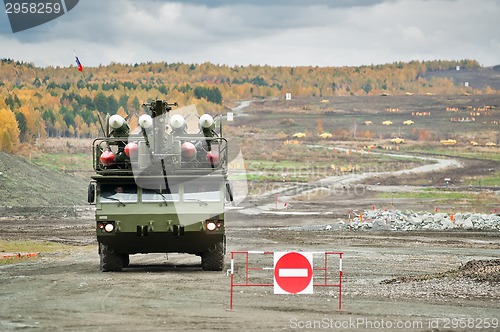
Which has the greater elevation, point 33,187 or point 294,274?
point 294,274

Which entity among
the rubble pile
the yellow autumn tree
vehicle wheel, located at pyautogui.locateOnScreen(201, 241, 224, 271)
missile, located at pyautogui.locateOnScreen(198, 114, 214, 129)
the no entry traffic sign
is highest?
missile, located at pyautogui.locateOnScreen(198, 114, 214, 129)

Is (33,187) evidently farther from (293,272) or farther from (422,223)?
(293,272)

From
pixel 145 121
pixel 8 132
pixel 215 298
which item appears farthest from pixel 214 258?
pixel 8 132

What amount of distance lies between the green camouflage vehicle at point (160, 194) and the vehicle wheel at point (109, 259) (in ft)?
0.10

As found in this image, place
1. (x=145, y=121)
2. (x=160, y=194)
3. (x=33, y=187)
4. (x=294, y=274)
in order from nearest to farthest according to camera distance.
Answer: (x=294, y=274) → (x=160, y=194) → (x=145, y=121) → (x=33, y=187)

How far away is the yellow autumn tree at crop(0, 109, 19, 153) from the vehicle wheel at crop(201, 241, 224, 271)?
317 feet

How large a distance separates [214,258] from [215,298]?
6.90m

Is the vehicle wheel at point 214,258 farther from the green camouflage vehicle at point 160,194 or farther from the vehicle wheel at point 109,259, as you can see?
the vehicle wheel at point 109,259

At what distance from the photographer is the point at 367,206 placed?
263 feet

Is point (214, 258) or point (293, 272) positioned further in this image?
point (214, 258)

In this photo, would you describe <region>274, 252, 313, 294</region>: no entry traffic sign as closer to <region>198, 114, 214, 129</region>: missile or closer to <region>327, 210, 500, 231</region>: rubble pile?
<region>198, 114, 214, 129</region>: missile

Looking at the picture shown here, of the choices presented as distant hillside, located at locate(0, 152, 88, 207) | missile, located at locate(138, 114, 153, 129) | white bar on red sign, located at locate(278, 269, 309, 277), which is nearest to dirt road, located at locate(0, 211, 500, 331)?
white bar on red sign, located at locate(278, 269, 309, 277)

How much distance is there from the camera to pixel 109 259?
31766 mm

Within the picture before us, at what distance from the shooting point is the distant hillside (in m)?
79.4
